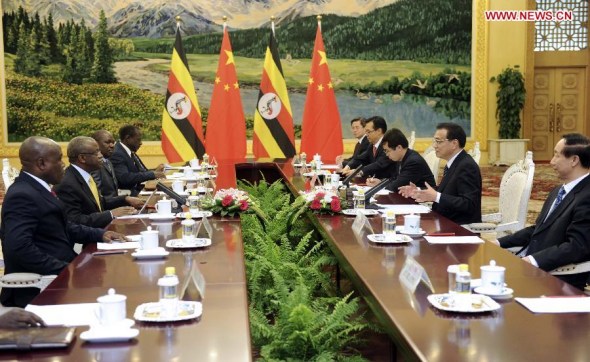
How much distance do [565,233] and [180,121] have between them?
638cm

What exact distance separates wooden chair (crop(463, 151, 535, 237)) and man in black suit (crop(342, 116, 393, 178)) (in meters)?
1.94

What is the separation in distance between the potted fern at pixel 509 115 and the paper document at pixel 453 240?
1096 centimetres

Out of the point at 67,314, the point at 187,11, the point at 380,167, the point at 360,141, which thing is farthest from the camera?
Answer: the point at 187,11

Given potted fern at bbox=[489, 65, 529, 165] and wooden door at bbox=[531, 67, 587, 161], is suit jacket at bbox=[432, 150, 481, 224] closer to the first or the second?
potted fern at bbox=[489, 65, 529, 165]

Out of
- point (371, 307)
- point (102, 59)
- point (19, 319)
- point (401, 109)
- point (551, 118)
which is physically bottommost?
point (371, 307)

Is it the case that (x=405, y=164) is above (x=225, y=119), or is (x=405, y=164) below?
below

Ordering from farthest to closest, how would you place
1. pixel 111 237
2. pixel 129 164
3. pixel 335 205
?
pixel 129 164 < pixel 335 205 < pixel 111 237

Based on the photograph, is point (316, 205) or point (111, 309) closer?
point (111, 309)

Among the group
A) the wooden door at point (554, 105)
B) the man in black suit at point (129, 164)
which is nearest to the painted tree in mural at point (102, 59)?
the man in black suit at point (129, 164)

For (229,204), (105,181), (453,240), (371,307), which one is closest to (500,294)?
(371,307)

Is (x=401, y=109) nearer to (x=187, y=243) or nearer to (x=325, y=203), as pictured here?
(x=325, y=203)

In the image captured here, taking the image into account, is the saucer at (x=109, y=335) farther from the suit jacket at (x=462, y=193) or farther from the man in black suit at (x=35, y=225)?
the suit jacket at (x=462, y=193)

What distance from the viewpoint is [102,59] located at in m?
14.0

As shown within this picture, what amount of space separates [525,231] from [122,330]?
2.71 metres
